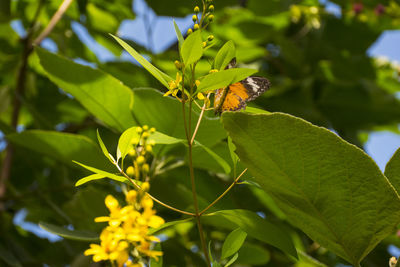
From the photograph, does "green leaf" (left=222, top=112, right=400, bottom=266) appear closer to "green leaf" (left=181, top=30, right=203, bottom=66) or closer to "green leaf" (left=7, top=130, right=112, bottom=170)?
"green leaf" (left=181, top=30, right=203, bottom=66)

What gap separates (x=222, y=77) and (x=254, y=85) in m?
0.17

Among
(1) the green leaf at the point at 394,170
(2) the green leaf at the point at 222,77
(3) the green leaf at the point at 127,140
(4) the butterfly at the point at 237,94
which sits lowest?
(1) the green leaf at the point at 394,170

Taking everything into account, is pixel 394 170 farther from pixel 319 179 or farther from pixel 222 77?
pixel 222 77

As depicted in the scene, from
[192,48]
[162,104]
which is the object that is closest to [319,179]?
[192,48]

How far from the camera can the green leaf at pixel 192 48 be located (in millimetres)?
439

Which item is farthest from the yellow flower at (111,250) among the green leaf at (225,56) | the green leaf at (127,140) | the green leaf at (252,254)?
the green leaf at (252,254)

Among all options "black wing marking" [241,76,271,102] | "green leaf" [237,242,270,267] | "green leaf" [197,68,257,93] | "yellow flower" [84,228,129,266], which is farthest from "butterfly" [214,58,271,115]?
"green leaf" [237,242,270,267]

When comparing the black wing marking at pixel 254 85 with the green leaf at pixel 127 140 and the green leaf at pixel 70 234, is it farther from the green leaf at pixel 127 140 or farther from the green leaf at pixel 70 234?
Answer: the green leaf at pixel 70 234

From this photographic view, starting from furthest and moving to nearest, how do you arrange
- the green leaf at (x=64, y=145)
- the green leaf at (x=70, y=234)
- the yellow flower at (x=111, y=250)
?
the green leaf at (x=64, y=145)
the green leaf at (x=70, y=234)
the yellow flower at (x=111, y=250)

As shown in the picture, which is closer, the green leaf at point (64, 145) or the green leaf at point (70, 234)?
the green leaf at point (70, 234)

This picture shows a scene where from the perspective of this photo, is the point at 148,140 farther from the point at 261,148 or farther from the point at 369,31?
the point at 369,31

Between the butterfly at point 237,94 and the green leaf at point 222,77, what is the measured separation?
0.33 feet

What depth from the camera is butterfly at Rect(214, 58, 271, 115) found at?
1.91 feet

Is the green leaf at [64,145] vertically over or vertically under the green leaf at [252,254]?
over
